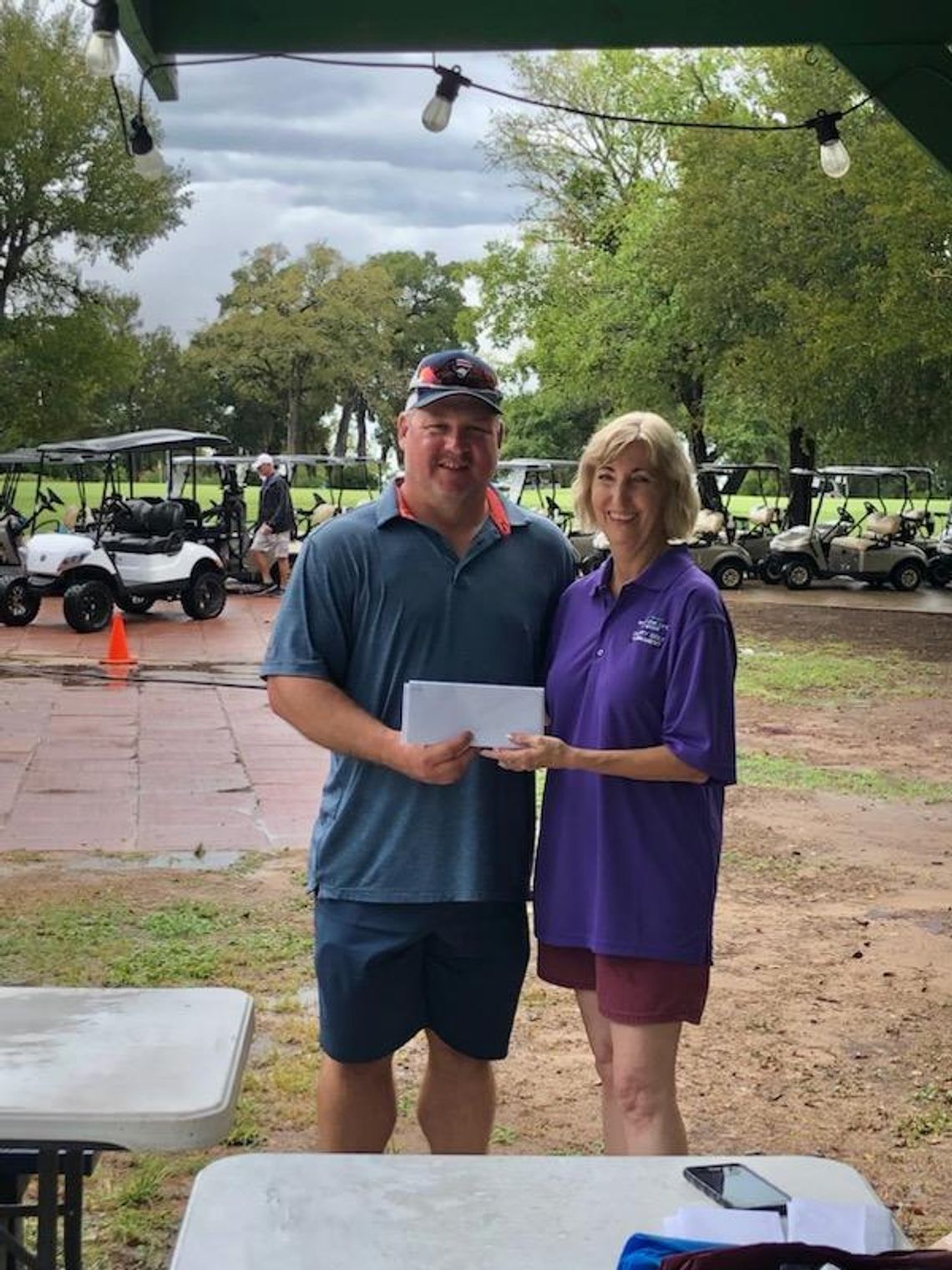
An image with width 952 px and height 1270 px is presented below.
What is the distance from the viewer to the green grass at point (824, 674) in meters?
13.3

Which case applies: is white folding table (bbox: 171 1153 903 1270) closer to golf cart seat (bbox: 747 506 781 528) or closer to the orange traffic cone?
the orange traffic cone

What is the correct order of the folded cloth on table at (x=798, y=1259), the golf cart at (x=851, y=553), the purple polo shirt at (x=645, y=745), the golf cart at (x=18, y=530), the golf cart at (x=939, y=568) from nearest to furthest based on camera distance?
the folded cloth on table at (x=798, y=1259) → the purple polo shirt at (x=645, y=745) → the golf cart at (x=18, y=530) → the golf cart at (x=851, y=553) → the golf cart at (x=939, y=568)

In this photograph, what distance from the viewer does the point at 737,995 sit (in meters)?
5.35

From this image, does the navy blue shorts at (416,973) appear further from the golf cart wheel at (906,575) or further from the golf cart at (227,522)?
the golf cart wheel at (906,575)

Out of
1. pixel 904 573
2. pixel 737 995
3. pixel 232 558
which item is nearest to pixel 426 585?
pixel 737 995

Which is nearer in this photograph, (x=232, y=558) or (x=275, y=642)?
(x=275, y=642)

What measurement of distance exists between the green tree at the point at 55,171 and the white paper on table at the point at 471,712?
30240 mm

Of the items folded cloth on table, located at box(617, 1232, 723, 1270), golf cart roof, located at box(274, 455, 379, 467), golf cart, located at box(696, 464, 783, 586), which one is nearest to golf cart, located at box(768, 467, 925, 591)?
golf cart, located at box(696, 464, 783, 586)

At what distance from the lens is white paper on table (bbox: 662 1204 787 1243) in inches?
68.8

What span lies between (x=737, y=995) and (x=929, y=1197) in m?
1.51

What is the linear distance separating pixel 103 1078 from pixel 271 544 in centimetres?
1827

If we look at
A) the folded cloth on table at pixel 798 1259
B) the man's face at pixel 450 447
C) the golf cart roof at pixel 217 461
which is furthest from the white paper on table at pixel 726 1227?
the golf cart roof at pixel 217 461

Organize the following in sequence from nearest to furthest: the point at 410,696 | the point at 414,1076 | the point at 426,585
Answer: the point at 410,696 → the point at 426,585 → the point at 414,1076

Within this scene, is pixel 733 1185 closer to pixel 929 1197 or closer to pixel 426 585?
pixel 426 585
